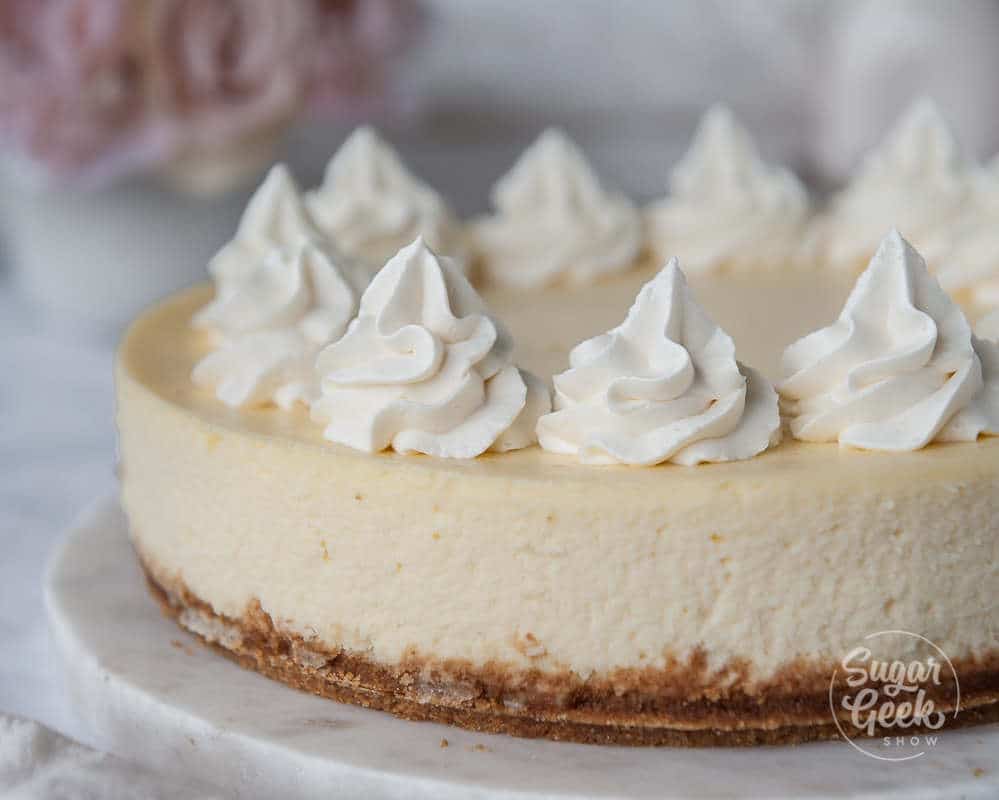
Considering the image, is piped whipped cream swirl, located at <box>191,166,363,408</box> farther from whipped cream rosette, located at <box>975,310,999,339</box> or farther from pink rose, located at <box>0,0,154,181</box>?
pink rose, located at <box>0,0,154,181</box>

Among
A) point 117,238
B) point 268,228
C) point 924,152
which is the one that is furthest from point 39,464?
point 924,152

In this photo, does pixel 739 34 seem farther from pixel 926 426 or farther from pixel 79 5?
pixel 926 426

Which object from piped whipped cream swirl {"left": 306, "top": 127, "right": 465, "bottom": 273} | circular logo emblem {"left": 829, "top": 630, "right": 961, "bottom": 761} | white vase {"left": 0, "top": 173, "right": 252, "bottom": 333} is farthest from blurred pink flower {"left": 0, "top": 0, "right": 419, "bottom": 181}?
circular logo emblem {"left": 829, "top": 630, "right": 961, "bottom": 761}

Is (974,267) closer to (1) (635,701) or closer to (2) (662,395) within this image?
(2) (662,395)

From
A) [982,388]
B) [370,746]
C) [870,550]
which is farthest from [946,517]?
[370,746]

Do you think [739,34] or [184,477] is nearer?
[184,477]

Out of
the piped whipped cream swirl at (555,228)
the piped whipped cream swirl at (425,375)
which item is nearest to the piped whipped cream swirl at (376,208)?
the piped whipped cream swirl at (555,228)

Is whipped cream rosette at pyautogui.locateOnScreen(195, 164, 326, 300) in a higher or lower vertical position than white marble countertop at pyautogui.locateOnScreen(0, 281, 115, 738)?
higher
